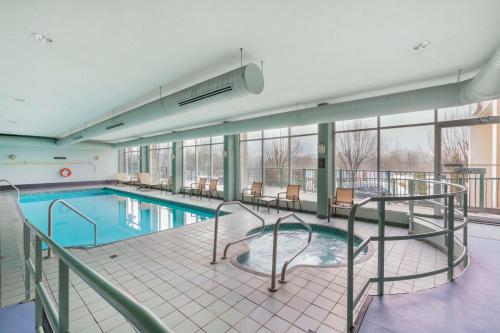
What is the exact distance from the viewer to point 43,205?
9680mm

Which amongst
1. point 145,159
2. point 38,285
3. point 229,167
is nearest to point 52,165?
point 145,159

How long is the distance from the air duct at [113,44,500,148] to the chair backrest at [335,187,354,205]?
199 cm

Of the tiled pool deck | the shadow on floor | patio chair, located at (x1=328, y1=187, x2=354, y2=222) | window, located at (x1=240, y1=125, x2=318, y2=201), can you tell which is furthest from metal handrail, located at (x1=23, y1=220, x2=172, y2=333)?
window, located at (x1=240, y1=125, x2=318, y2=201)

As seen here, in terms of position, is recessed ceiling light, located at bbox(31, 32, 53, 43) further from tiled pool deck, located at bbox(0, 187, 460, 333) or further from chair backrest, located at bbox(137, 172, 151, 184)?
chair backrest, located at bbox(137, 172, 151, 184)

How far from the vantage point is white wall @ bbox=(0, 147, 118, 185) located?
12.2m

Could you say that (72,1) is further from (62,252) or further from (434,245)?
(434,245)

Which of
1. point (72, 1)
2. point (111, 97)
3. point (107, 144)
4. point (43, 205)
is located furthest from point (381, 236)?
point (107, 144)

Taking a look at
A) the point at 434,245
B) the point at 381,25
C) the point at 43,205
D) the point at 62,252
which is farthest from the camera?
the point at 43,205

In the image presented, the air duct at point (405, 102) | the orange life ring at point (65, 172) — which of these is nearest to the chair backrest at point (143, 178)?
the orange life ring at point (65, 172)

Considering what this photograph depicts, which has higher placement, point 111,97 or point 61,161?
point 111,97

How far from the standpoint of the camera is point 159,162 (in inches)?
539

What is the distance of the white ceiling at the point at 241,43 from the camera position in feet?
7.17

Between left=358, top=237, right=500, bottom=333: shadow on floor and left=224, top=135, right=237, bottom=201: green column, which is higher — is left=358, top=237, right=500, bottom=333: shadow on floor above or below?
below

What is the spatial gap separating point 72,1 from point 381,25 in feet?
9.46
